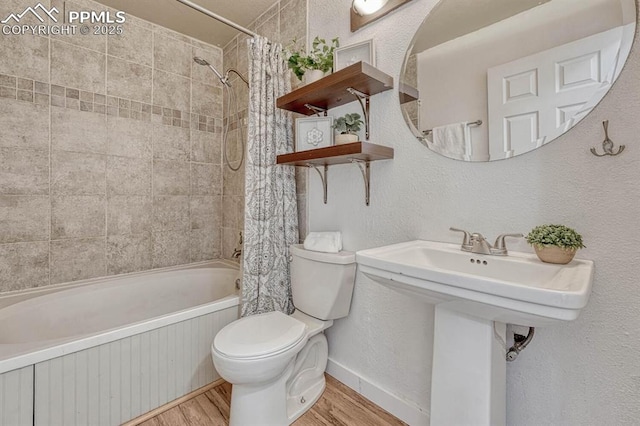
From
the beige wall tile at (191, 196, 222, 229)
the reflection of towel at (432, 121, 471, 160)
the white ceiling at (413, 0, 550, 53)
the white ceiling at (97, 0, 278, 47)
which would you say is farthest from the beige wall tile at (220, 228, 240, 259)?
the white ceiling at (413, 0, 550, 53)

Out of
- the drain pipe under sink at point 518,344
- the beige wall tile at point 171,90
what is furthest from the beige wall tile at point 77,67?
the drain pipe under sink at point 518,344

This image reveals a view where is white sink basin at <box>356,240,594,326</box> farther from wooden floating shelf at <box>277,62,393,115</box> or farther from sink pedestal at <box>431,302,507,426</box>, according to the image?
wooden floating shelf at <box>277,62,393,115</box>

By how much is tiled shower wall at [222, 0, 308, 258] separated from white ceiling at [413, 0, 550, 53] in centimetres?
88

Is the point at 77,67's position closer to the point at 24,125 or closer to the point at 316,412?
the point at 24,125

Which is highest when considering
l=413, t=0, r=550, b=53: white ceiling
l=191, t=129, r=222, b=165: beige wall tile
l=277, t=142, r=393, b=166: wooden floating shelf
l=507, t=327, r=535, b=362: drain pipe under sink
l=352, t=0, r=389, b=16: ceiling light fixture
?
l=352, t=0, r=389, b=16: ceiling light fixture

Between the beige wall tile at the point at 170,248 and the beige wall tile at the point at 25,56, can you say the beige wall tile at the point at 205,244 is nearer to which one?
the beige wall tile at the point at 170,248

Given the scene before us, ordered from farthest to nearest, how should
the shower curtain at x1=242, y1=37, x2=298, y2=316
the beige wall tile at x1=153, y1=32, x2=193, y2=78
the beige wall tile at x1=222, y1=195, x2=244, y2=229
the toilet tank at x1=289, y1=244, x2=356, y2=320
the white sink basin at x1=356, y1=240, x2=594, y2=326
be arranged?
the beige wall tile at x1=222, y1=195, x2=244, y2=229
the beige wall tile at x1=153, y1=32, x2=193, y2=78
the shower curtain at x1=242, y1=37, x2=298, y2=316
the toilet tank at x1=289, y1=244, x2=356, y2=320
the white sink basin at x1=356, y1=240, x2=594, y2=326

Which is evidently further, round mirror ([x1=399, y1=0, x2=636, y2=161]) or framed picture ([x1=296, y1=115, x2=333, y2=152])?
framed picture ([x1=296, y1=115, x2=333, y2=152])

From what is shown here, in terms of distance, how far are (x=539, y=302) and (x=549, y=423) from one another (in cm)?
68

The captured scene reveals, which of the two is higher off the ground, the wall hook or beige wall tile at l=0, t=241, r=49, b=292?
the wall hook

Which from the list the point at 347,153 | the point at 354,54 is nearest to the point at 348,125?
the point at 347,153

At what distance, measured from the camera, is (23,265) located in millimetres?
1742

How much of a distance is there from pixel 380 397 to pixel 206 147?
232cm

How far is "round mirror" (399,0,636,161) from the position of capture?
0.87 m
